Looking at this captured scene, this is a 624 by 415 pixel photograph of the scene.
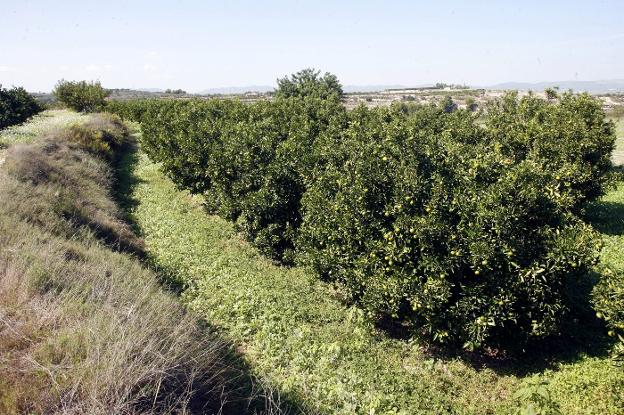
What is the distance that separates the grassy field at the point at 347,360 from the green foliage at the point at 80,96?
48.5m

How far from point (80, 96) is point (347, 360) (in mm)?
56041

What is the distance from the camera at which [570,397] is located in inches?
253

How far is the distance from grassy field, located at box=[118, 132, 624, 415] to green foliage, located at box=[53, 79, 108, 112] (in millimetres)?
48466

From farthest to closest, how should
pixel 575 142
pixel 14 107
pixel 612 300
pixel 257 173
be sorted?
pixel 14 107, pixel 575 142, pixel 257 173, pixel 612 300

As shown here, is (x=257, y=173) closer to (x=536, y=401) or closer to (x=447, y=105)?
(x=536, y=401)

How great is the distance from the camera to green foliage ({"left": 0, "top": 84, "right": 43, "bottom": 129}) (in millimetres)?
32188

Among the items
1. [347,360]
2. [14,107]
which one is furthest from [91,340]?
[14,107]

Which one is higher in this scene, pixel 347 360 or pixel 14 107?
pixel 14 107

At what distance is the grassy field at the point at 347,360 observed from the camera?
6535 millimetres

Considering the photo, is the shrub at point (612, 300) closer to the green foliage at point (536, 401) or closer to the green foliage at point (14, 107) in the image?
the green foliage at point (536, 401)

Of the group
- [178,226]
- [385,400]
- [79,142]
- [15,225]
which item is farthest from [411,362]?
[79,142]

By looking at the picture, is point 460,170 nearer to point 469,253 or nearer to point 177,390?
point 469,253

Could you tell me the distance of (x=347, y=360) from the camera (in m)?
7.66

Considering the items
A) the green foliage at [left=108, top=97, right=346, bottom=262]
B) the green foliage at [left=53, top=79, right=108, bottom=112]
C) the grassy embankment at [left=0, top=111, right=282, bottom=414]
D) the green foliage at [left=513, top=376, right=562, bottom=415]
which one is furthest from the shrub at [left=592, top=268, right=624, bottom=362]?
the green foliage at [left=53, top=79, right=108, bottom=112]
